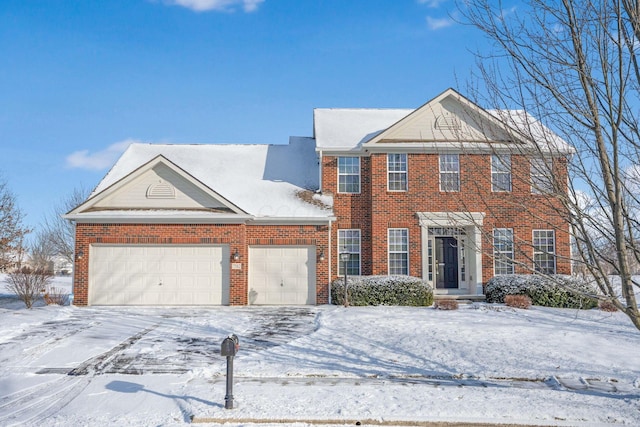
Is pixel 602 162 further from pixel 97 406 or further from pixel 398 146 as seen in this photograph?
pixel 398 146

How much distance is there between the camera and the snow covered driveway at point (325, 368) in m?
6.65

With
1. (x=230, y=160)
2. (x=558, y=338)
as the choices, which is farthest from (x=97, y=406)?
(x=230, y=160)

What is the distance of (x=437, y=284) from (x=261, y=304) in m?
6.55

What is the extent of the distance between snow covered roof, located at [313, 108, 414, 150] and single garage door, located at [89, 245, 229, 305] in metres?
5.79

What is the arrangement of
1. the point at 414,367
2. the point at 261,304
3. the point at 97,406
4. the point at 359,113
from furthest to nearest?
the point at 359,113
the point at 261,304
the point at 414,367
the point at 97,406

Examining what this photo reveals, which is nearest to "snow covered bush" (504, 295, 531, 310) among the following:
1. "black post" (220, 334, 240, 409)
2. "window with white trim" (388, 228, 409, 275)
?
"window with white trim" (388, 228, 409, 275)

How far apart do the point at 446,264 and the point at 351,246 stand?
144 inches

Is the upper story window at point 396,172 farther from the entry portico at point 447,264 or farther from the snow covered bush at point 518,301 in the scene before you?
the snow covered bush at point 518,301

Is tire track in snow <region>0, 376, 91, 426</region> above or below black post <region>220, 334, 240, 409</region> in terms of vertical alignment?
below

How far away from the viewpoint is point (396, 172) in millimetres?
18656

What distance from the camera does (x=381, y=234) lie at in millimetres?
18328

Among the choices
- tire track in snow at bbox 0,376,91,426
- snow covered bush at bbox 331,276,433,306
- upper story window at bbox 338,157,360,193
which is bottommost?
tire track in snow at bbox 0,376,91,426

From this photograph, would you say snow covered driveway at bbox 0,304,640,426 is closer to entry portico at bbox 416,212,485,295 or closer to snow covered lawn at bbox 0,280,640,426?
snow covered lawn at bbox 0,280,640,426

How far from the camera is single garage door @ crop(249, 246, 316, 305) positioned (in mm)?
17734
